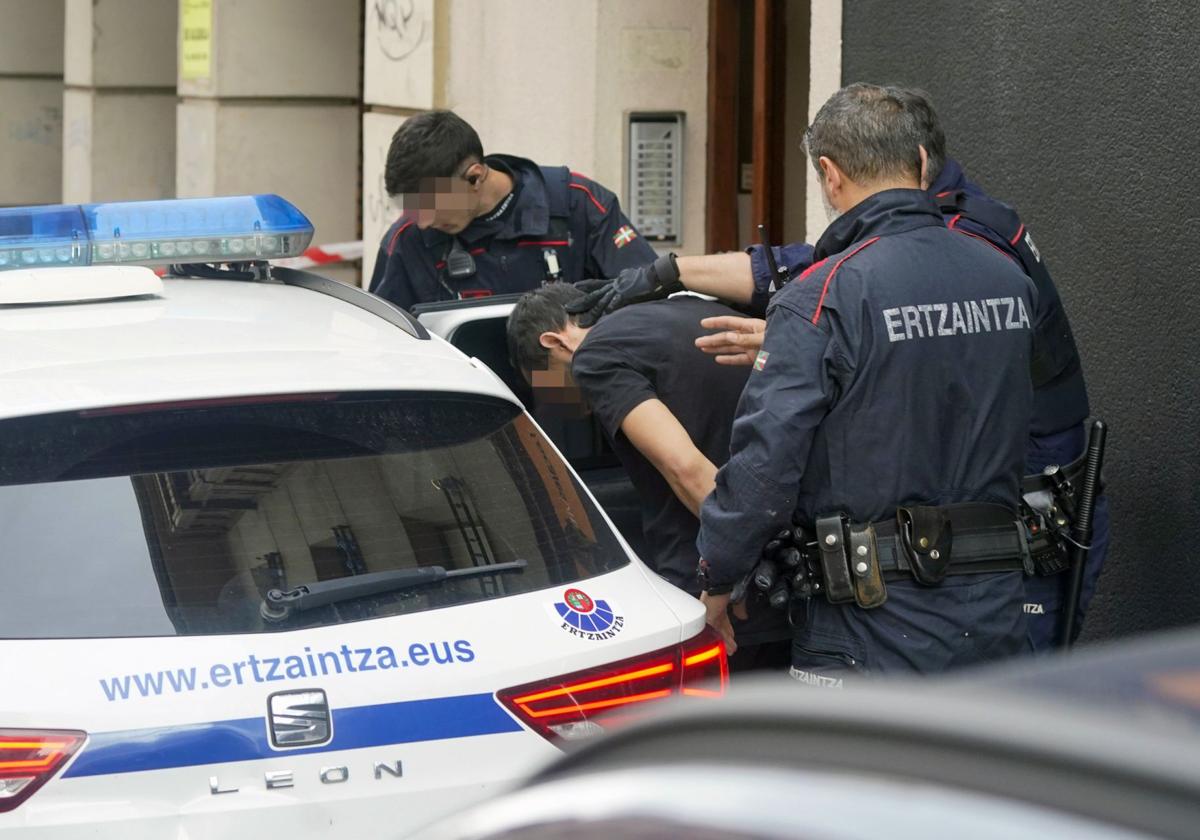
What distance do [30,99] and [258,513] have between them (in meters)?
14.1

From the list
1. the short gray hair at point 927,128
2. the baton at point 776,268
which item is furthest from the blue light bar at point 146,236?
the short gray hair at point 927,128

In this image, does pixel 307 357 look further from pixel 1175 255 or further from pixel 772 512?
pixel 1175 255

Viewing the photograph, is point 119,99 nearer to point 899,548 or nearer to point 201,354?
point 201,354

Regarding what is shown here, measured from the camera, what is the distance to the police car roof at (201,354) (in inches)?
109

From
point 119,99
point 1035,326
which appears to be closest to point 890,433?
point 1035,326

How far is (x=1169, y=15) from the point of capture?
4.55 m

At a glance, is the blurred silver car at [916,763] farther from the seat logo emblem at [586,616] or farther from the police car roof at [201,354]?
the police car roof at [201,354]

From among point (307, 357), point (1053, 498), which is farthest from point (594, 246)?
point (307, 357)

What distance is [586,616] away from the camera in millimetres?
2760

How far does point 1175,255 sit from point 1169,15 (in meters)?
0.68

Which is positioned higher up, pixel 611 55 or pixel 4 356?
pixel 611 55

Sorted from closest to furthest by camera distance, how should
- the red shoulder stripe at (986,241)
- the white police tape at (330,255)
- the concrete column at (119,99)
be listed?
the red shoulder stripe at (986,241), the white police tape at (330,255), the concrete column at (119,99)

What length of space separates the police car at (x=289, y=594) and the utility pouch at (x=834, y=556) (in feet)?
1.12

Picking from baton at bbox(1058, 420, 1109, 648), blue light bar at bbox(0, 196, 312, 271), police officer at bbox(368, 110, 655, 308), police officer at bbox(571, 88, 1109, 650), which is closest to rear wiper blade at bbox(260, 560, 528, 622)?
police officer at bbox(571, 88, 1109, 650)
